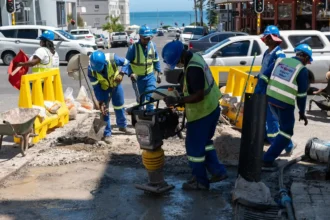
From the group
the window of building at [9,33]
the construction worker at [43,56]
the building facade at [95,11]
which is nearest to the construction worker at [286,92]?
the construction worker at [43,56]

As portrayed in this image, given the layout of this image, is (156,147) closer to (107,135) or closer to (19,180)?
(19,180)

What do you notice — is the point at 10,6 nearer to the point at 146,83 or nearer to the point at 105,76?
the point at 146,83

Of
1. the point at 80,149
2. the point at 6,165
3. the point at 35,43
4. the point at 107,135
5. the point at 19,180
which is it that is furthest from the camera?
the point at 35,43

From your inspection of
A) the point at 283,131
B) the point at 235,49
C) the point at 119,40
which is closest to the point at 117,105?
the point at 283,131

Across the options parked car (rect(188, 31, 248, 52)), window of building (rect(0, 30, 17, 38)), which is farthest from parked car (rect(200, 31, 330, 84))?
window of building (rect(0, 30, 17, 38))

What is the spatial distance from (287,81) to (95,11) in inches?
4469

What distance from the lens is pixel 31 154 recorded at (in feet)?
26.5

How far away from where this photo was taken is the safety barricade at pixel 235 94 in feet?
31.9

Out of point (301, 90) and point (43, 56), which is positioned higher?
point (43, 56)

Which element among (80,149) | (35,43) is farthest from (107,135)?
(35,43)

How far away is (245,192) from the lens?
5852mm

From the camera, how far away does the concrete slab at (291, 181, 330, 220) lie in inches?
210

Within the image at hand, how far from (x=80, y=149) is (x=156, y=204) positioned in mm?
2584

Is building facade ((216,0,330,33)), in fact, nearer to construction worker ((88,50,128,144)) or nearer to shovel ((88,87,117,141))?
construction worker ((88,50,128,144))
